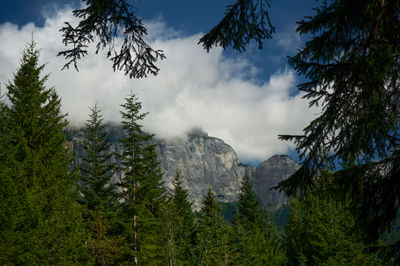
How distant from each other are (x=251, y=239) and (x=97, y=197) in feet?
48.3

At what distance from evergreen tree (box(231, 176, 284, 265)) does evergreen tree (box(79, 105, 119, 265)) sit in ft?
30.3

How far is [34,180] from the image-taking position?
33.8 ft

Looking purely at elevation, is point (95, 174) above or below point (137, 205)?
above

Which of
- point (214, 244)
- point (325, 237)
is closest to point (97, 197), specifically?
point (214, 244)

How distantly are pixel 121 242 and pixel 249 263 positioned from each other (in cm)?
1034

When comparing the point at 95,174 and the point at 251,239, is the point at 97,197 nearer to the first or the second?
the point at 95,174

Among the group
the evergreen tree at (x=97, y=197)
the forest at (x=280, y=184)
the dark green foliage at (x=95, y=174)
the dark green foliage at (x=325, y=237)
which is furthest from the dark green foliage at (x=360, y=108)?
the dark green foliage at (x=95, y=174)

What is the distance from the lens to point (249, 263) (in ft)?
69.6

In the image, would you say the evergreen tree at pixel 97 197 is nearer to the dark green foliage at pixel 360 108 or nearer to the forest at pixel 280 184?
the forest at pixel 280 184

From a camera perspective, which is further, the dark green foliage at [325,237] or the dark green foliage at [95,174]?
the dark green foliage at [95,174]

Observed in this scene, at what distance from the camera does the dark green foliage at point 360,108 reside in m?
3.51

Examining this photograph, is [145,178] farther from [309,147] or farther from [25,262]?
[309,147]

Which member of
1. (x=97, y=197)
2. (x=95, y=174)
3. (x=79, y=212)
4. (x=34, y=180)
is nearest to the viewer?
(x=34, y=180)

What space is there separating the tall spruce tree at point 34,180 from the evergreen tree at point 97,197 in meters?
6.38
